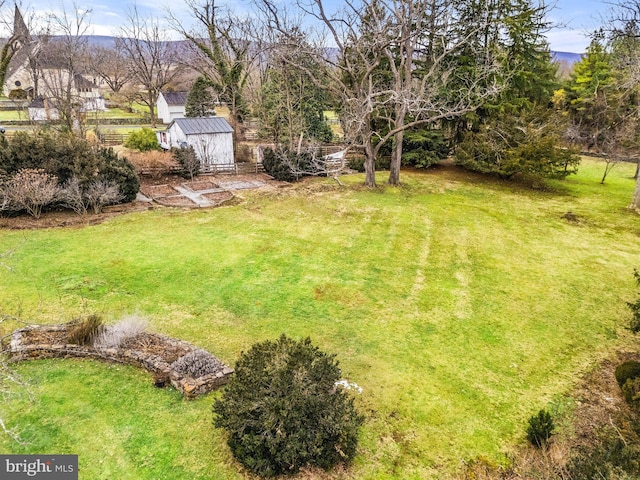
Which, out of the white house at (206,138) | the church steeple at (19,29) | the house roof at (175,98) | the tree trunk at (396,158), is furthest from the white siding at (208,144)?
the house roof at (175,98)

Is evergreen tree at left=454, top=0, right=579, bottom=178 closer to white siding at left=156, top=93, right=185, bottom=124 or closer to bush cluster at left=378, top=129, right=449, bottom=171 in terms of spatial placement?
bush cluster at left=378, top=129, right=449, bottom=171

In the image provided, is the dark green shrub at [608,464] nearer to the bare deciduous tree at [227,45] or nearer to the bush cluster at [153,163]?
the bush cluster at [153,163]

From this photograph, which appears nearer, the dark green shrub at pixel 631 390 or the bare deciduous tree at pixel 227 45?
the dark green shrub at pixel 631 390

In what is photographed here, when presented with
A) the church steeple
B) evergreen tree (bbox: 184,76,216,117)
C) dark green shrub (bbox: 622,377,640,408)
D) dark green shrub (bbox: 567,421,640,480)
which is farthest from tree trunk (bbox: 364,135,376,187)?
the church steeple

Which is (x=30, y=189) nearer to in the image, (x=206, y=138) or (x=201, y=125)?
(x=206, y=138)

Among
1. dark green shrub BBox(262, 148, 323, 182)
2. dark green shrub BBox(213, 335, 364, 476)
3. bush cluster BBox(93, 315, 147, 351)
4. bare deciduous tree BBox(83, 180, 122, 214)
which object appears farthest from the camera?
dark green shrub BBox(262, 148, 323, 182)

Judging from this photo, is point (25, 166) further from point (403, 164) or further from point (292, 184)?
point (403, 164)

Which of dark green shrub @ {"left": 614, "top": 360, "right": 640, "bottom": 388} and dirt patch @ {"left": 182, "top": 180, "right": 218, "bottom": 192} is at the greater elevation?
dirt patch @ {"left": 182, "top": 180, "right": 218, "bottom": 192}
